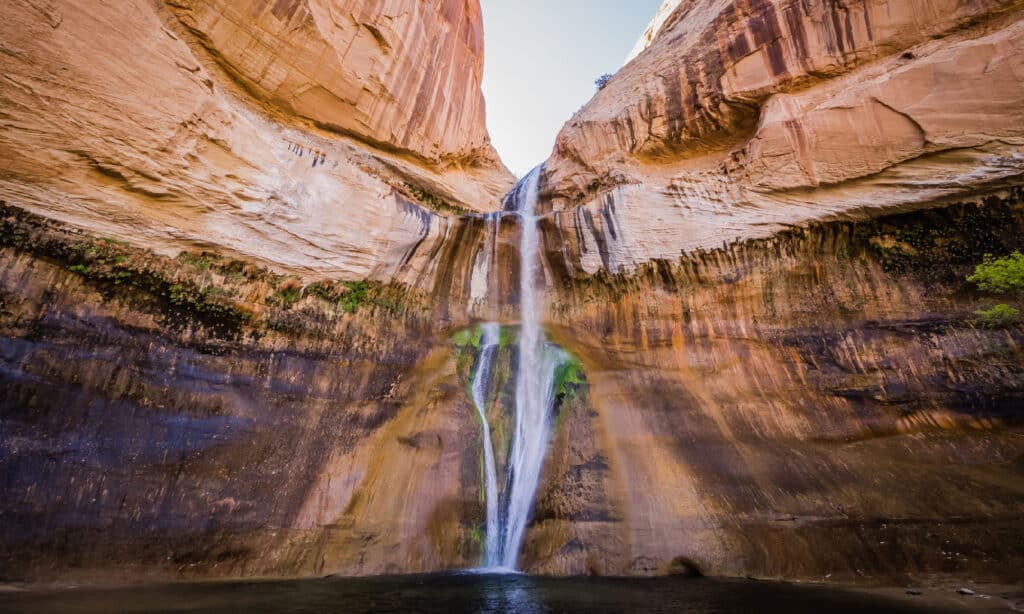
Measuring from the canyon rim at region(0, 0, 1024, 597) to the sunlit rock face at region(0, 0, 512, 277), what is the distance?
50mm

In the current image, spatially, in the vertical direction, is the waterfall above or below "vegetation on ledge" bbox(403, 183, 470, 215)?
below

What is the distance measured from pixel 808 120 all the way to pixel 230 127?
11.0 meters

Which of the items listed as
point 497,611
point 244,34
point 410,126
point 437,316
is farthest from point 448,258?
point 497,611

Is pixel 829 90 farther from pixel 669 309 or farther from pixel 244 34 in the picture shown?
pixel 244 34

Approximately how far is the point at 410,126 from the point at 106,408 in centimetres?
996

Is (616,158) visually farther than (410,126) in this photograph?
No

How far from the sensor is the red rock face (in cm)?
959

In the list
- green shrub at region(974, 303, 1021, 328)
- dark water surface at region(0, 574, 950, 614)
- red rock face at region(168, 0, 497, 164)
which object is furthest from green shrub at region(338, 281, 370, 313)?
green shrub at region(974, 303, 1021, 328)

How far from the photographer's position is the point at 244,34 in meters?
9.58

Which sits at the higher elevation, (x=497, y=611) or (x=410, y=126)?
(x=410, y=126)

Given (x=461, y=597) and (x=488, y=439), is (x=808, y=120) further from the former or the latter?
(x=461, y=597)

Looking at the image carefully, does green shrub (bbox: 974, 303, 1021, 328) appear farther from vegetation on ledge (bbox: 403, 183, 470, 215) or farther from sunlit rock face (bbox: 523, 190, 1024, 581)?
vegetation on ledge (bbox: 403, 183, 470, 215)

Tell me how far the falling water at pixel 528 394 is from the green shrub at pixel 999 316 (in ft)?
25.2

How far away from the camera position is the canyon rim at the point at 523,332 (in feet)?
21.1
